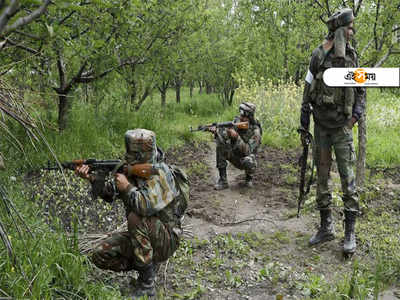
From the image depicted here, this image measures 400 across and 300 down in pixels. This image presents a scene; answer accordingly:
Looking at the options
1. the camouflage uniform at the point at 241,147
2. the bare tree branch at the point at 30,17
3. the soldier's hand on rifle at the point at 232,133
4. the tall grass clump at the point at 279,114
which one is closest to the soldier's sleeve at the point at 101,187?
the bare tree branch at the point at 30,17

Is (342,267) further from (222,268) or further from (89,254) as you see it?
(89,254)

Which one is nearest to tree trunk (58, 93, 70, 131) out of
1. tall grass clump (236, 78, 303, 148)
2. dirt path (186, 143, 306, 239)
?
dirt path (186, 143, 306, 239)

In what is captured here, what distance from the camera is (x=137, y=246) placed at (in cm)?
319

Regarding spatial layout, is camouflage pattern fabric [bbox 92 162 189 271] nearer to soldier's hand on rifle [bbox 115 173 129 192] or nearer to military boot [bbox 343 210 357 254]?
soldier's hand on rifle [bbox 115 173 129 192]

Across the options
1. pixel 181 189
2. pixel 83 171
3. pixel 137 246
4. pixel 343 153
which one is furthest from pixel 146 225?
pixel 343 153

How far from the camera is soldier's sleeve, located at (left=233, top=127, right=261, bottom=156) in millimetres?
6348

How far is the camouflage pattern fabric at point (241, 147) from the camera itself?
6.38m

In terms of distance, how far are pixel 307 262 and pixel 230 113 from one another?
332 inches

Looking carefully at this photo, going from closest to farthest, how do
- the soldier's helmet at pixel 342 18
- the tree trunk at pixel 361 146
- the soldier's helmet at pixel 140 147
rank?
1. the soldier's helmet at pixel 140 147
2. the soldier's helmet at pixel 342 18
3. the tree trunk at pixel 361 146

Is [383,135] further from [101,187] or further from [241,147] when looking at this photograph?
[101,187]

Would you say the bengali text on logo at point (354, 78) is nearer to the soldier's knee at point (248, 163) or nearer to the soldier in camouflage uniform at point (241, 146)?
the soldier in camouflage uniform at point (241, 146)

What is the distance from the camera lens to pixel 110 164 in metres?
3.39

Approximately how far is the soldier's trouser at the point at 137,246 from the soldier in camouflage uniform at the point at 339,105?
1985mm

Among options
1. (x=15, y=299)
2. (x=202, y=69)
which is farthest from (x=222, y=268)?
(x=202, y=69)
